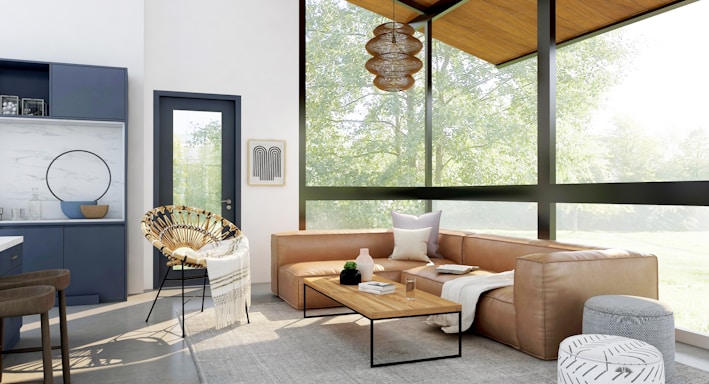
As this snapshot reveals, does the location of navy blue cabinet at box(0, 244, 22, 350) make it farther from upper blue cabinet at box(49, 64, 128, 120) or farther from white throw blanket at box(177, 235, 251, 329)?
upper blue cabinet at box(49, 64, 128, 120)

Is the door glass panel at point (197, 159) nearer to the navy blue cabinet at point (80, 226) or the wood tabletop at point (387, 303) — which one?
the navy blue cabinet at point (80, 226)

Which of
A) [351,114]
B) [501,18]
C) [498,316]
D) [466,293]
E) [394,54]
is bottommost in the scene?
[498,316]

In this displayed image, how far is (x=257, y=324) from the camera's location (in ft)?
14.1

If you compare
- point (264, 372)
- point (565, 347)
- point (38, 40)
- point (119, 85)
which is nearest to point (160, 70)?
point (119, 85)

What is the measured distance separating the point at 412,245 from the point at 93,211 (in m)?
3.23

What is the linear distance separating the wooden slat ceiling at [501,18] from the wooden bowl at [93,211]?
12.8 feet

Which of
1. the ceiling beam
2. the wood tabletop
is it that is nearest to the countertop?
the wood tabletop

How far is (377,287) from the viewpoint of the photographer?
3850mm

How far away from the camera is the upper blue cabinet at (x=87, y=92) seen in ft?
17.0

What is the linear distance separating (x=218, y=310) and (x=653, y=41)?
489 centimetres

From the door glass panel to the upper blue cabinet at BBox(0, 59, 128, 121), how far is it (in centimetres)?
84

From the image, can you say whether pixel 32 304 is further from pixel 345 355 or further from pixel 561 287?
pixel 561 287

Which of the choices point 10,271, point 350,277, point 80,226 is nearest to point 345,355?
point 350,277

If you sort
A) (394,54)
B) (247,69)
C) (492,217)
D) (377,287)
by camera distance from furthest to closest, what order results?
(492,217)
(247,69)
(394,54)
(377,287)
